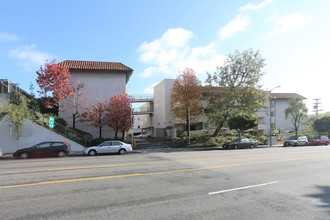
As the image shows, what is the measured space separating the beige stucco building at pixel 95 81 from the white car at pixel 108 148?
910 cm

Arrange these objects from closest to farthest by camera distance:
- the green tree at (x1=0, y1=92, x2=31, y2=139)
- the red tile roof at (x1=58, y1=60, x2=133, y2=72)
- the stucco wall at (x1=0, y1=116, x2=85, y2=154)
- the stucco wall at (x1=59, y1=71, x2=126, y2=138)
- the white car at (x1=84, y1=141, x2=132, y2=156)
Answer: the white car at (x1=84, y1=141, x2=132, y2=156) → the green tree at (x1=0, y1=92, x2=31, y2=139) → the stucco wall at (x1=0, y1=116, x2=85, y2=154) → the stucco wall at (x1=59, y1=71, x2=126, y2=138) → the red tile roof at (x1=58, y1=60, x2=133, y2=72)

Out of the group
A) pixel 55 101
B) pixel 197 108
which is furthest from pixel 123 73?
pixel 197 108

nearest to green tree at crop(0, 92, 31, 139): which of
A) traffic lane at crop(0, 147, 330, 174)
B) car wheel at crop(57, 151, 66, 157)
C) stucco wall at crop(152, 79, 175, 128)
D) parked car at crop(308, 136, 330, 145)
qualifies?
traffic lane at crop(0, 147, 330, 174)

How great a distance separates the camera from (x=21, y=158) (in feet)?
52.0

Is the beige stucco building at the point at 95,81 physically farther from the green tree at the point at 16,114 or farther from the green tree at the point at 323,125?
the green tree at the point at 323,125

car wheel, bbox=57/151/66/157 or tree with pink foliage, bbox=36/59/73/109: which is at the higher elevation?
tree with pink foliage, bbox=36/59/73/109

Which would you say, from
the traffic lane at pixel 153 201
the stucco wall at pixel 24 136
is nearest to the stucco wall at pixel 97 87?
the stucco wall at pixel 24 136

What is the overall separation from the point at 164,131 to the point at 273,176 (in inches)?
1230

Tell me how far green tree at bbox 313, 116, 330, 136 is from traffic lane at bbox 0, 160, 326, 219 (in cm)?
4195

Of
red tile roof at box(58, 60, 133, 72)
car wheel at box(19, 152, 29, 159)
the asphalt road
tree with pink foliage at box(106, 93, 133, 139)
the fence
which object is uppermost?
red tile roof at box(58, 60, 133, 72)

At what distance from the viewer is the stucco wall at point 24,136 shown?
62.3 feet

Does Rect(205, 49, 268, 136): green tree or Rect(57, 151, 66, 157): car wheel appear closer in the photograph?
Rect(57, 151, 66, 157): car wheel

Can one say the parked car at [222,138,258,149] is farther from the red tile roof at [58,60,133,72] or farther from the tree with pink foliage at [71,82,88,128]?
the tree with pink foliage at [71,82,88,128]

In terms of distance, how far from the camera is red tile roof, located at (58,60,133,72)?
27278mm
